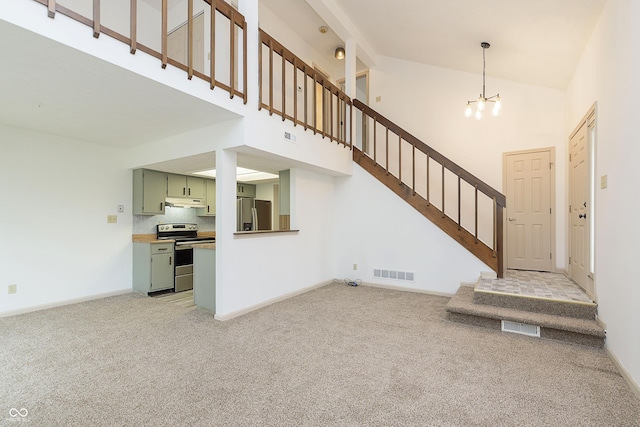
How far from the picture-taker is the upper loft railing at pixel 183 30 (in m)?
2.38

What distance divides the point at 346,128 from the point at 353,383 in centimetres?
428

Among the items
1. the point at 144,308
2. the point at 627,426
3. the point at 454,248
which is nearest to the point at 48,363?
the point at 144,308

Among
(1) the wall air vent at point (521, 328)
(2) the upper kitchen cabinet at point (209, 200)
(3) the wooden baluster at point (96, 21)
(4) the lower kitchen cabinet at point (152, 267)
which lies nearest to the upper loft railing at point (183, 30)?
(3) the wooden baluster at point (96, 21)

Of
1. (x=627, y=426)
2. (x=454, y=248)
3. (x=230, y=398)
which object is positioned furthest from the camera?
(x=454, y=248)

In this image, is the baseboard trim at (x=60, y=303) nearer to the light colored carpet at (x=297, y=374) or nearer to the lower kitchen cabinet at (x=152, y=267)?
the light colored carpet at (x=297, y=374)

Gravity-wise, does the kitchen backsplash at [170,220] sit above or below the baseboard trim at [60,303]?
above

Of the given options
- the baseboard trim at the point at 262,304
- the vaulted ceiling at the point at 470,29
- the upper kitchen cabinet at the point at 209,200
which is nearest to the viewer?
the vaulted ceiling at the point at 470,29

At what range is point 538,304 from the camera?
3240 mm

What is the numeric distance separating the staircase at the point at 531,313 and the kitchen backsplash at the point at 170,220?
473cm

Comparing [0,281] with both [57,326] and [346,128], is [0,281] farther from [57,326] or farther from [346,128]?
[346,128]

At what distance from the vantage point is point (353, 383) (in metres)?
2.23

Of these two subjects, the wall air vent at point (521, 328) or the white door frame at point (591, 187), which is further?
the white door frame at point (591, 187)

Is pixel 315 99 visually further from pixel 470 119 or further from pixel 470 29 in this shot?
pixel 470 119

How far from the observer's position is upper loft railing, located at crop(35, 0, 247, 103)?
238 cm
